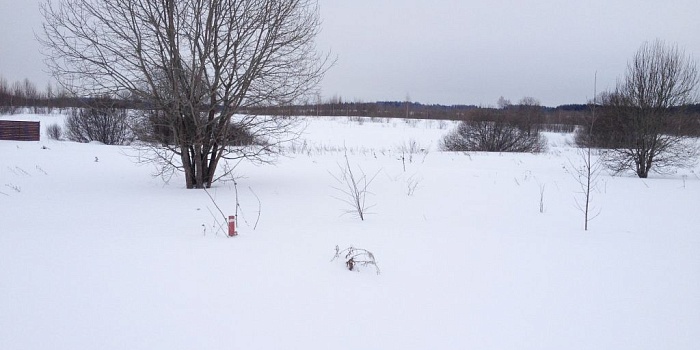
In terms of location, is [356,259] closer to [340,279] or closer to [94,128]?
[340,279]

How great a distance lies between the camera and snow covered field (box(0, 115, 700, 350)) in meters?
2.31

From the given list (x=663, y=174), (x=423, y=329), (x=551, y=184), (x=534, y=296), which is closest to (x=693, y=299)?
(x=534, y=296)

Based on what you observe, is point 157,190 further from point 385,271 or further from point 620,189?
point 620,189

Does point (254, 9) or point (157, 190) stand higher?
point (254, 9)

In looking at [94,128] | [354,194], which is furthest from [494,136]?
[94,128]

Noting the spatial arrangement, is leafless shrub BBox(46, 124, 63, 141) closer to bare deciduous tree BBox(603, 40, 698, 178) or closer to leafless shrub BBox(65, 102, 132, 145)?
leafless shrub BBox(65, 102, 132, 145)

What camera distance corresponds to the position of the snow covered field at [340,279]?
2.31 meters

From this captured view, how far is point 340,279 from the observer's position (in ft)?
9.99

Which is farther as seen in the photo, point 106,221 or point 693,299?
point 106,221

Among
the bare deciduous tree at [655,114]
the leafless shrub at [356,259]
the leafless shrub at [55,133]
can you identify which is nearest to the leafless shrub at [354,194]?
the leafless shrub at [356,259]

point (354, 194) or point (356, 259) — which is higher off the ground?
point (354, 194)

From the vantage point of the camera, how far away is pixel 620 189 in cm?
930

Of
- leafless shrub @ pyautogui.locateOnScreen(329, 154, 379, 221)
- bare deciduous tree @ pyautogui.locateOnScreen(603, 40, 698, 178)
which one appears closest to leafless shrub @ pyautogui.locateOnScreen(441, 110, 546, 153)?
bare deciduous tree @ pyautogui.locateOnScreen(603, 40, 698, 178)

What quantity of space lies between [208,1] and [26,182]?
5.20 metres
